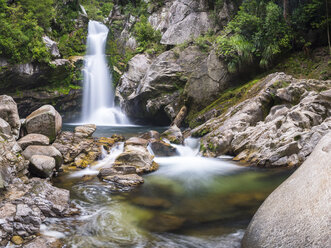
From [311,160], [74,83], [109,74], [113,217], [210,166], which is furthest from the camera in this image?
[109,74]

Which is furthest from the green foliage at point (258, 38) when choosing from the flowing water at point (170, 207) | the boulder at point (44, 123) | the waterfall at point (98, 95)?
the waterfall at point (98, 95)

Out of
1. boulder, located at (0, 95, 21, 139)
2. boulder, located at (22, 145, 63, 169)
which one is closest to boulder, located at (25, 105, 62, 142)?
boulder, located at (0, 95, 21, 139)

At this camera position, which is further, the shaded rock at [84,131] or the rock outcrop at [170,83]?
the rock outcrop at [170,83]

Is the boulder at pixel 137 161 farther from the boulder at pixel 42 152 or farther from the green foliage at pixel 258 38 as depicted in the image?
the green foliage at pixel 258 38

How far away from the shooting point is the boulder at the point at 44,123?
8.96m

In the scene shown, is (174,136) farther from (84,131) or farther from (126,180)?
(126,180)

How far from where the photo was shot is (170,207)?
17.3 ft

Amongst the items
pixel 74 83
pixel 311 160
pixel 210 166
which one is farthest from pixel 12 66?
pixel 311 160

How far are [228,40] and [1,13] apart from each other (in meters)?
13.9

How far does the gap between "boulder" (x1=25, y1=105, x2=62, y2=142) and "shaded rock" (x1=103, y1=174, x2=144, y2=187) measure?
3.60 meters

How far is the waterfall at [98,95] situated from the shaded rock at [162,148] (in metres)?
10.6

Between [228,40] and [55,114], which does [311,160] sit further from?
[228,40]

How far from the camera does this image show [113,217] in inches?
192

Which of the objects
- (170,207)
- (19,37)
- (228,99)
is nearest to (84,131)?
(170,207)
